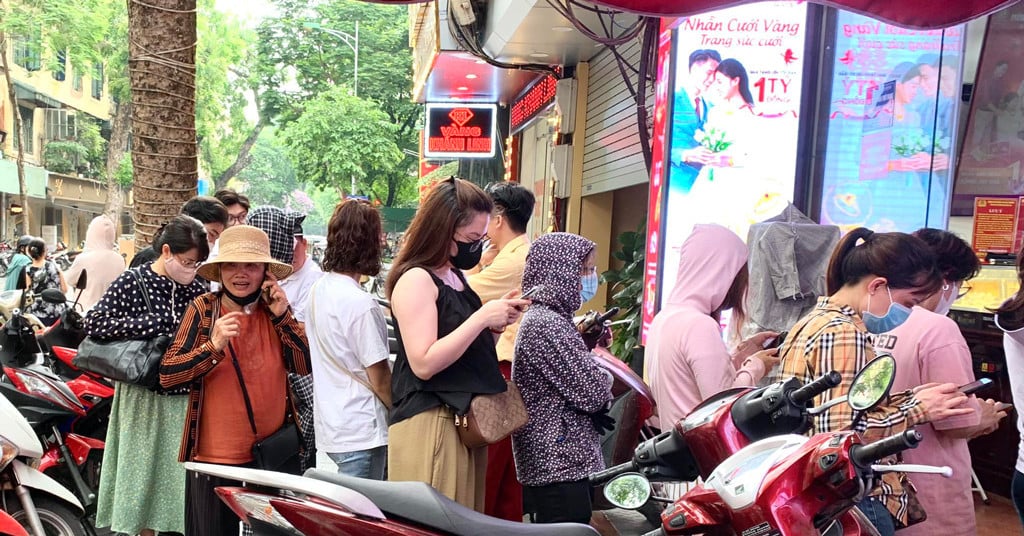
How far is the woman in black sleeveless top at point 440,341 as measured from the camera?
9.52 feet

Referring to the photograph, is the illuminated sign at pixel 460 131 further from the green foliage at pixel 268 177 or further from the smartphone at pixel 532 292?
the green foliage at pixel 268 177

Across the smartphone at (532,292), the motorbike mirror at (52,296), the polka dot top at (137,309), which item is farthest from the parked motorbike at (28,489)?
the motorbike mirror at (52,296)

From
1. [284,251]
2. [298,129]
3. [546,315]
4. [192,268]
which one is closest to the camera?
[546,315]

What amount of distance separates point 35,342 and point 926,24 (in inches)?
195

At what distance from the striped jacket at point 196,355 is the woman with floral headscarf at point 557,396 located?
997 millimetres

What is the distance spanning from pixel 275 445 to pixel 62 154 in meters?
40.5

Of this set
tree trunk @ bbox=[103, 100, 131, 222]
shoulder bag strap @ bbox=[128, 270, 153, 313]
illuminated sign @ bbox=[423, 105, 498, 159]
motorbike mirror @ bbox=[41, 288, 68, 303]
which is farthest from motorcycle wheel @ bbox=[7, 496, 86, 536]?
tree trunk @ bbox=[103, 100, 131, 222]

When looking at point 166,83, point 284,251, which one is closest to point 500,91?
point 166,83

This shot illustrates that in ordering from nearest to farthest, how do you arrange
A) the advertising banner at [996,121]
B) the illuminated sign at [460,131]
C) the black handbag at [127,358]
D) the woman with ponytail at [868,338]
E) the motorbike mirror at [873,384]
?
the motorbike mirror at [873,384]
the woman with ponytail at [868,338]
the black handbag at [127,358]
the advertising banner at [996,121]
the illuminated sign at [460,131]

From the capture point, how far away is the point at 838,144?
5273 millimetres

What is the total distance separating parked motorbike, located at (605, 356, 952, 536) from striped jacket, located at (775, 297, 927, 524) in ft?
2.09

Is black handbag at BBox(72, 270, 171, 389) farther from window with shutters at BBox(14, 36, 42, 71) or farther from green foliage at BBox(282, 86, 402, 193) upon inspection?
window with shutters at BBox(14, 36, 42, 71)

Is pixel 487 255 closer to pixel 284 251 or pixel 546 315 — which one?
pixel 284 251

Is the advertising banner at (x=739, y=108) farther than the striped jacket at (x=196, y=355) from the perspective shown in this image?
Yes
